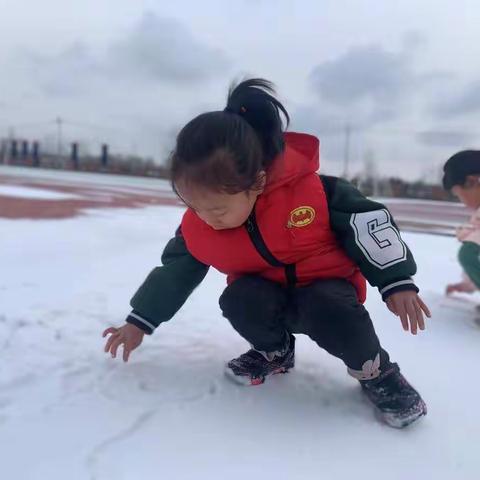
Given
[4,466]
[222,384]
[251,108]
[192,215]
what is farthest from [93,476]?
[251,108]

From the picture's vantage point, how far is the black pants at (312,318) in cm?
105

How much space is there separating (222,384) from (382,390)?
1.11 feet

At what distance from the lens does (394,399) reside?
3.49 ft

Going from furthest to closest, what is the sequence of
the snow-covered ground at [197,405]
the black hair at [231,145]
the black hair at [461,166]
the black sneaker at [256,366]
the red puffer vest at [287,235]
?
1. the black hair at [461,166]
2. the black sneaker at [256,366]
3. the red puffer vest at [287,235]
4. the black hair at [231,145]
5. the snow-covered ground at [197,405]

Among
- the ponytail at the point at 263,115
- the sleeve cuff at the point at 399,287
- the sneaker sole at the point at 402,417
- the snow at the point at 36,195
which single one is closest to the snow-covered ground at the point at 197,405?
the sneaker sole at the point at 402,417

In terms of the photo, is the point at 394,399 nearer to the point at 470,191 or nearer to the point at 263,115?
the point at 263,115

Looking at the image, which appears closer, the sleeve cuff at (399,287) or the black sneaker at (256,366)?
the sleeve cuff at (399,287)

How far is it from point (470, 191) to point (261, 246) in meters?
1.06

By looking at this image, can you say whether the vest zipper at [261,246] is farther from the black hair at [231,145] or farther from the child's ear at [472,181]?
the child's ear at [472,181]

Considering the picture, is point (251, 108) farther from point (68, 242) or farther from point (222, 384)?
point (68, 242)

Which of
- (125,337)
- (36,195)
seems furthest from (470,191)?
(36,195)

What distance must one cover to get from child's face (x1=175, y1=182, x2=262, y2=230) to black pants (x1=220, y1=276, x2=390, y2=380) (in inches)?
6.6

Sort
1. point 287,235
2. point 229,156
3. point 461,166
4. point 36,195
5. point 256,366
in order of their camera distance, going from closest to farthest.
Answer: point 229,156, point 287,235, point 256,366, point 461,166, point 36,195

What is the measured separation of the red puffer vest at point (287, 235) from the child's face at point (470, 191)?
0.84 metres
